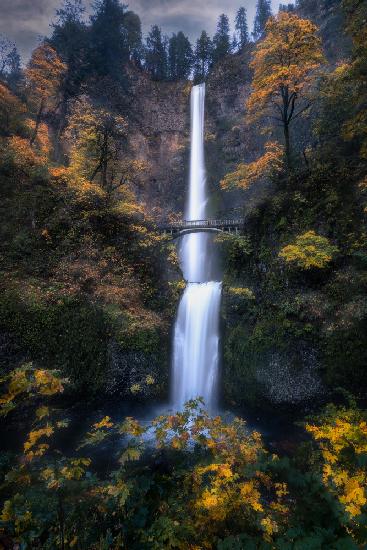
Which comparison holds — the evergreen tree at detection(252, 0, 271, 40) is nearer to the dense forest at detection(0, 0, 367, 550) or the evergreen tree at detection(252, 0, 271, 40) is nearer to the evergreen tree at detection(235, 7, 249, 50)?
the evergreen tree at detection(235, 7, 249, 50)

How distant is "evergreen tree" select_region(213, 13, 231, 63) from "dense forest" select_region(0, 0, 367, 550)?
26040mm

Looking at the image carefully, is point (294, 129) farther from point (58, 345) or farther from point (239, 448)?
point (239, 448)

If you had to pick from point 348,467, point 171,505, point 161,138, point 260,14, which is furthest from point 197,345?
point 260,14

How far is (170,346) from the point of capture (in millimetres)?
14352

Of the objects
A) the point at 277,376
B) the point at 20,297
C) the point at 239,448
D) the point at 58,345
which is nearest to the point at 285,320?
the point at 277,376

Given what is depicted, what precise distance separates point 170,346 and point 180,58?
43749mm

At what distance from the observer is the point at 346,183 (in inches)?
496

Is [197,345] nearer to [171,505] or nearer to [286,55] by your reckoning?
[171,505]

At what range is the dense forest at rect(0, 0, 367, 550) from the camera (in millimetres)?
3377

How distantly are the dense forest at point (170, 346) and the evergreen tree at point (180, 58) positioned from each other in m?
24.4

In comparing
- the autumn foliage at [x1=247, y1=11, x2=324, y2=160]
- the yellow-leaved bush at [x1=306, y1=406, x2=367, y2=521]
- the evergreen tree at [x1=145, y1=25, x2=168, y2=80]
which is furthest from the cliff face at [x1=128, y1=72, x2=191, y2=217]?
the yellow-leaved bush at [x1=306, y1=406, x2=367, y2=521]

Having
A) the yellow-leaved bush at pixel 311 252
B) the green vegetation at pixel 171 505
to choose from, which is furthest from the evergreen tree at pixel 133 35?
the green vegetation at pixel 171 505

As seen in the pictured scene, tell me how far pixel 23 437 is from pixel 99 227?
10.5m

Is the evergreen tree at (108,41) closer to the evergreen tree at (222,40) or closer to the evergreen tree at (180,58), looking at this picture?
the evergreen tree at (180,58)
